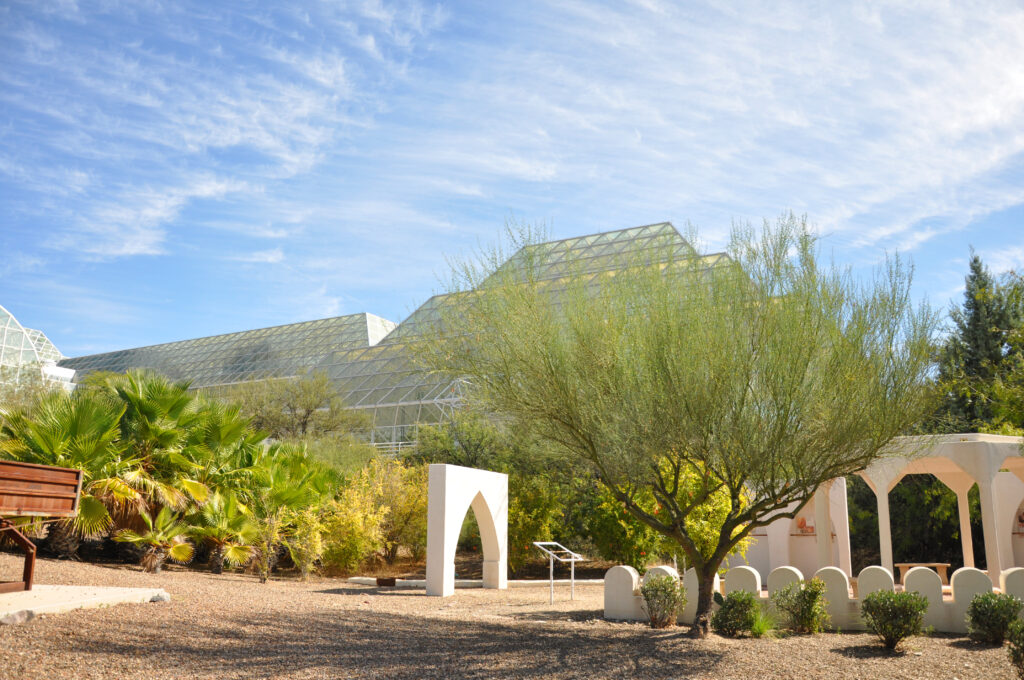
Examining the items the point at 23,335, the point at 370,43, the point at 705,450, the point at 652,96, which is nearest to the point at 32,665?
the point at 705,450

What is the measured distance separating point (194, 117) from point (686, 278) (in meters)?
8.08

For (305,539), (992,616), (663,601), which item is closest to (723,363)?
(663,601)

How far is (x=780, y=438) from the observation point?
8.53 metres

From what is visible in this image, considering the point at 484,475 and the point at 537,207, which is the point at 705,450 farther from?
the point at 484,475

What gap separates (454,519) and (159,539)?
589 cm

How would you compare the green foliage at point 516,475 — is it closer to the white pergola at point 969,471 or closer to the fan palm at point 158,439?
the fan palm at point 158,439

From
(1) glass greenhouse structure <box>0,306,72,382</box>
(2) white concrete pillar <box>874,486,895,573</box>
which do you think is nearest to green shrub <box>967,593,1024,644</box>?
(2) white concrete pillar <box>874,486,895,573</box>

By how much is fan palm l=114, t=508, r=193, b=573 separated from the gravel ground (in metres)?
2.44

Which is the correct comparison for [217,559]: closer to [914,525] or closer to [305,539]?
[305,539]

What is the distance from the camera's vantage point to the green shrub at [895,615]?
949 centimetres

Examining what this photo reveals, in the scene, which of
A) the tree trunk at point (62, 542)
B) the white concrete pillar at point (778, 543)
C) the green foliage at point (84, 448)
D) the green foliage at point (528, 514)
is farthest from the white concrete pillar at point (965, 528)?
the tree trunk at point (62, 542)

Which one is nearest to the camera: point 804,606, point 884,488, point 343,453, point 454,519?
point 804,606

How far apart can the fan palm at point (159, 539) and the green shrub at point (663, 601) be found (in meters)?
9.70

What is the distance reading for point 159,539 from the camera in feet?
49.0
